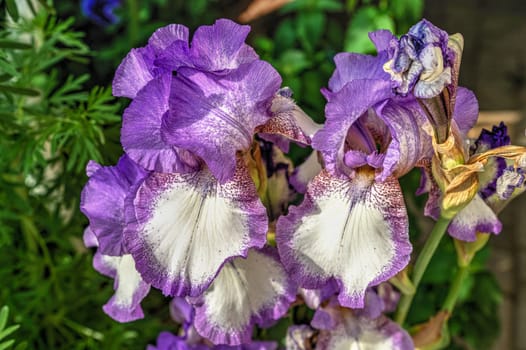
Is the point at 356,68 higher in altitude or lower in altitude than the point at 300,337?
higher

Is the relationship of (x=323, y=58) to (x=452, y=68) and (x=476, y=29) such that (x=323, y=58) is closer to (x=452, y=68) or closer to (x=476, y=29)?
(x=452, y=68)

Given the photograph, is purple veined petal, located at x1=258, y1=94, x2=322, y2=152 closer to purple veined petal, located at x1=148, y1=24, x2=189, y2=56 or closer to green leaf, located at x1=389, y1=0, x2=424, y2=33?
purple veined petal, located at x1=148, y1=24, x2=189, y2=56

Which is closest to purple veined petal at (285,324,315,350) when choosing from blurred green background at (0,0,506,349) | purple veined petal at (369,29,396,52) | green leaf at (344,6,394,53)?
blurred green background at (0,0,506,349)

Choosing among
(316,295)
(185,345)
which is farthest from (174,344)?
(316,295)

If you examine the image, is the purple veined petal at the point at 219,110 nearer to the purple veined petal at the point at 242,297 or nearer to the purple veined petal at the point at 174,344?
the purple veined petal at the point at 242,297

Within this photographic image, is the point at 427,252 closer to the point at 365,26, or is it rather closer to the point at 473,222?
the point at 473,222

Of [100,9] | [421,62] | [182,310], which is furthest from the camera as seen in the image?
[100,9]

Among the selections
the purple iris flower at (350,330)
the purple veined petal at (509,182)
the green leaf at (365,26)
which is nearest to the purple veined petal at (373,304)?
the purple iris flower at (350,330)

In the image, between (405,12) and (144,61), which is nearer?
(144,61)
